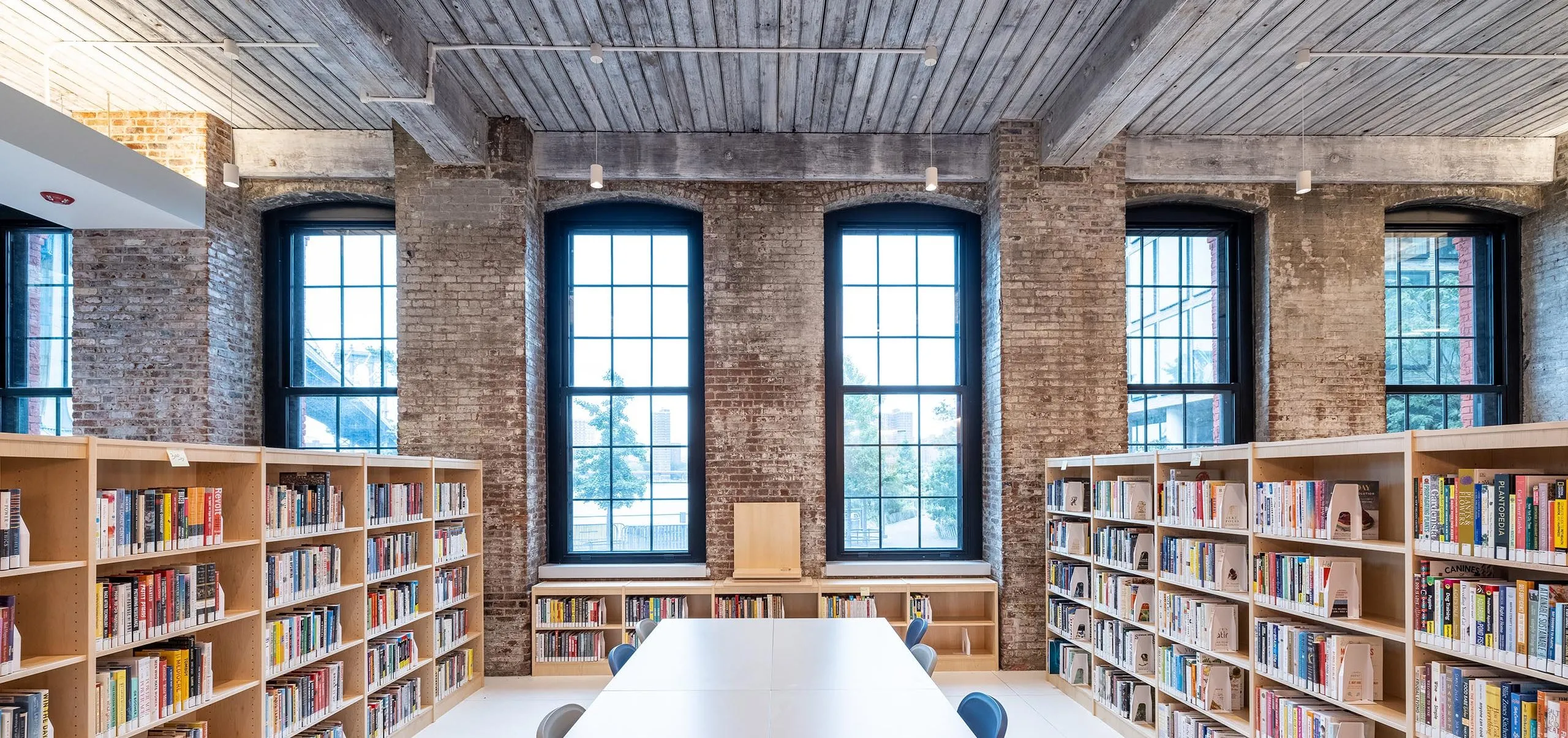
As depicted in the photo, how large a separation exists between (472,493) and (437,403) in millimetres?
838

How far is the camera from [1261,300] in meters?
8.27

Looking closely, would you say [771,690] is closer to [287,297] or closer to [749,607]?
[749,607]

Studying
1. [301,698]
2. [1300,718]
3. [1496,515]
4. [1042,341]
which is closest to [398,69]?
[301,698]

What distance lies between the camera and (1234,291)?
8492mm

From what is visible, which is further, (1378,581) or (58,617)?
(1378,581)

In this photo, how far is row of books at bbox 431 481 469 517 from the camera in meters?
6.65

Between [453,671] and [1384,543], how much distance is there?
6.19m

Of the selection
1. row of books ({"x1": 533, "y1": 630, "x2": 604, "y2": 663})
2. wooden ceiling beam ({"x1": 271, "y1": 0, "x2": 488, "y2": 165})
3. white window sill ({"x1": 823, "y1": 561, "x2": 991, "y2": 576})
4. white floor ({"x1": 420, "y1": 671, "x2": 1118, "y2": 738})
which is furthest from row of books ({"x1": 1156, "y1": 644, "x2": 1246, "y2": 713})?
wooden ceiling beam ({"x1": 271, "y1": 0, "x2": 488, "y2": 165})

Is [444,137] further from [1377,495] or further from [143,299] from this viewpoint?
[1377,495]

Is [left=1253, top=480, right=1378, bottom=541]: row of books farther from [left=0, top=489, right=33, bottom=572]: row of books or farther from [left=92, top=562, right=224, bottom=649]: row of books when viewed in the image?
[left=0, top=489, right=33, bottom=572]: row of books

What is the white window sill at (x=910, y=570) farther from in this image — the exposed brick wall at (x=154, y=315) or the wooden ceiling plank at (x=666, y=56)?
the exposed brick wall at (x=154, y=315)

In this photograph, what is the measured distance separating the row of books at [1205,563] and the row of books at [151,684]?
17.3 ft

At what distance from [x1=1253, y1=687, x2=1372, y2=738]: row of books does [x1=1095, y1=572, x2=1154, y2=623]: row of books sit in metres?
1.21

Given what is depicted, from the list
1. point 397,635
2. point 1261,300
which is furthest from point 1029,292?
point 397,635
